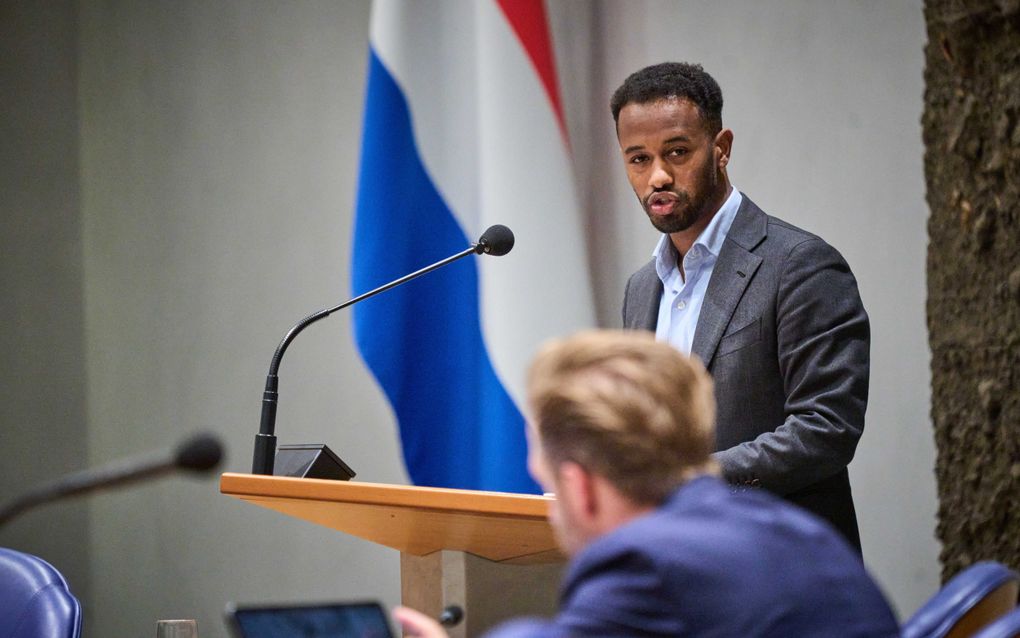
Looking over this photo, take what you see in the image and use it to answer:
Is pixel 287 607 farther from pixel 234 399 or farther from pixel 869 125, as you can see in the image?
pixel 234 399

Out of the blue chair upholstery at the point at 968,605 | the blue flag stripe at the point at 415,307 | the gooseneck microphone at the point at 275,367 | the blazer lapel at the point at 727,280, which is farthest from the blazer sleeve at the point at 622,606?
the blue flag stripe at the point at 415,307

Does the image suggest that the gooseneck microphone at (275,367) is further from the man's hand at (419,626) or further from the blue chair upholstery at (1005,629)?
the blue chair upholstery at (1005,629)

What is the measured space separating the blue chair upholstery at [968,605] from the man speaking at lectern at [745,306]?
56cm

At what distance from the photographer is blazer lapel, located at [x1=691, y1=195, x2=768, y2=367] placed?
2.48 meters

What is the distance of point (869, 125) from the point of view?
353 cm

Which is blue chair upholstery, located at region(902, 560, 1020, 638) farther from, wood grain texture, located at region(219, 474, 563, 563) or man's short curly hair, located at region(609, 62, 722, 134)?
man's short curly hair, located at region(609, 62, 722, 134)

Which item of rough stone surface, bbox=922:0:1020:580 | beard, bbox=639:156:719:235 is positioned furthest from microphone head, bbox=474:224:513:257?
rough stone surface, bbox=922:0:1020:580

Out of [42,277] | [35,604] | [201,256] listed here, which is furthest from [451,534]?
[42,277]

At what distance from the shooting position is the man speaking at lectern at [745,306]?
230 centimetres

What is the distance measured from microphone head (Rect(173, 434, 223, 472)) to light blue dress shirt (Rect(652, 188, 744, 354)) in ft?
5.59

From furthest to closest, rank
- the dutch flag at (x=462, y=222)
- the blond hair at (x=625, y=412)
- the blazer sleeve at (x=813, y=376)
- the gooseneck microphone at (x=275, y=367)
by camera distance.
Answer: the dutch flag at (x=462, y=222) < the gooseneck microphone at (x=275, y=367) < the blazer sleeve at (x=813, y=376) < the blond hair at (x=625, y=412)

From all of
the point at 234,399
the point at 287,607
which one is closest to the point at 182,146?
the point at 234,399

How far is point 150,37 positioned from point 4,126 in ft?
2.18

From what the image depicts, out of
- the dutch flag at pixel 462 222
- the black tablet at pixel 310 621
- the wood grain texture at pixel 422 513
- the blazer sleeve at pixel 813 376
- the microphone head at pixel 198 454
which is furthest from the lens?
the dutch flag at pixel 462 222
